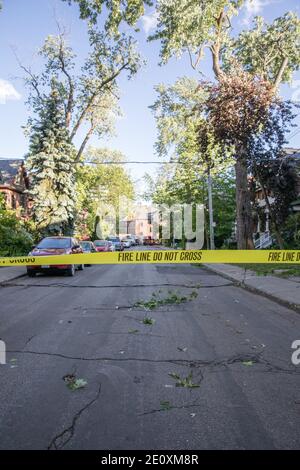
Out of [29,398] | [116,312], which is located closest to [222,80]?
[116,312]

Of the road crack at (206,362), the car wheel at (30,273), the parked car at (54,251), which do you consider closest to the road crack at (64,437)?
the road crack at (206,362)

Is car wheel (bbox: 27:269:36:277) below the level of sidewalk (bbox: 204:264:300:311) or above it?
below

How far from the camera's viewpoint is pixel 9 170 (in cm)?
4703

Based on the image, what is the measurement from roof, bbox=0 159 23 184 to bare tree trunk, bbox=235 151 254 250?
28.8m

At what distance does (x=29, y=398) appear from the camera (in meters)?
4.04

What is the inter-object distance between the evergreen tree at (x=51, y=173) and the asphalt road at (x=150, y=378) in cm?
2138

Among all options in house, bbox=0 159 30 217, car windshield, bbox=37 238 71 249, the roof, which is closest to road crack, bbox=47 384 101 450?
car windshield, bbox=37 238 71 249

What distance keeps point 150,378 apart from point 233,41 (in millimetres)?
28331

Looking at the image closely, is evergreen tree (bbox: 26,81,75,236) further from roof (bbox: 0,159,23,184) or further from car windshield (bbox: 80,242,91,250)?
roof (bbox: 0,159,23,184)

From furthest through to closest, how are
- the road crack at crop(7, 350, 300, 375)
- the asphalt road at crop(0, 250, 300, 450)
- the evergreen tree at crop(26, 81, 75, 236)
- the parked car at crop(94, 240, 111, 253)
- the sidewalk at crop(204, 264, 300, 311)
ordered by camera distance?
1. the parked car at crop(94, 240, 111, 253)
2. the evergreen tree at crop(26, 81, 75, 236)
3. the sidewalk at crop(204, 264, 300, 311)
4. the road crack at crop(7, 350, 300, 375)
5. the asphalt road at crop(0, 250, 300, 450)

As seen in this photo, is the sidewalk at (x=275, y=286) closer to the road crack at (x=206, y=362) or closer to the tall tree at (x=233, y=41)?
the road crack at (x=206, y=362)

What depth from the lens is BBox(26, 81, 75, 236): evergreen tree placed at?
29.8 meters

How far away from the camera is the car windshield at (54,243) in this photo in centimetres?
1688
